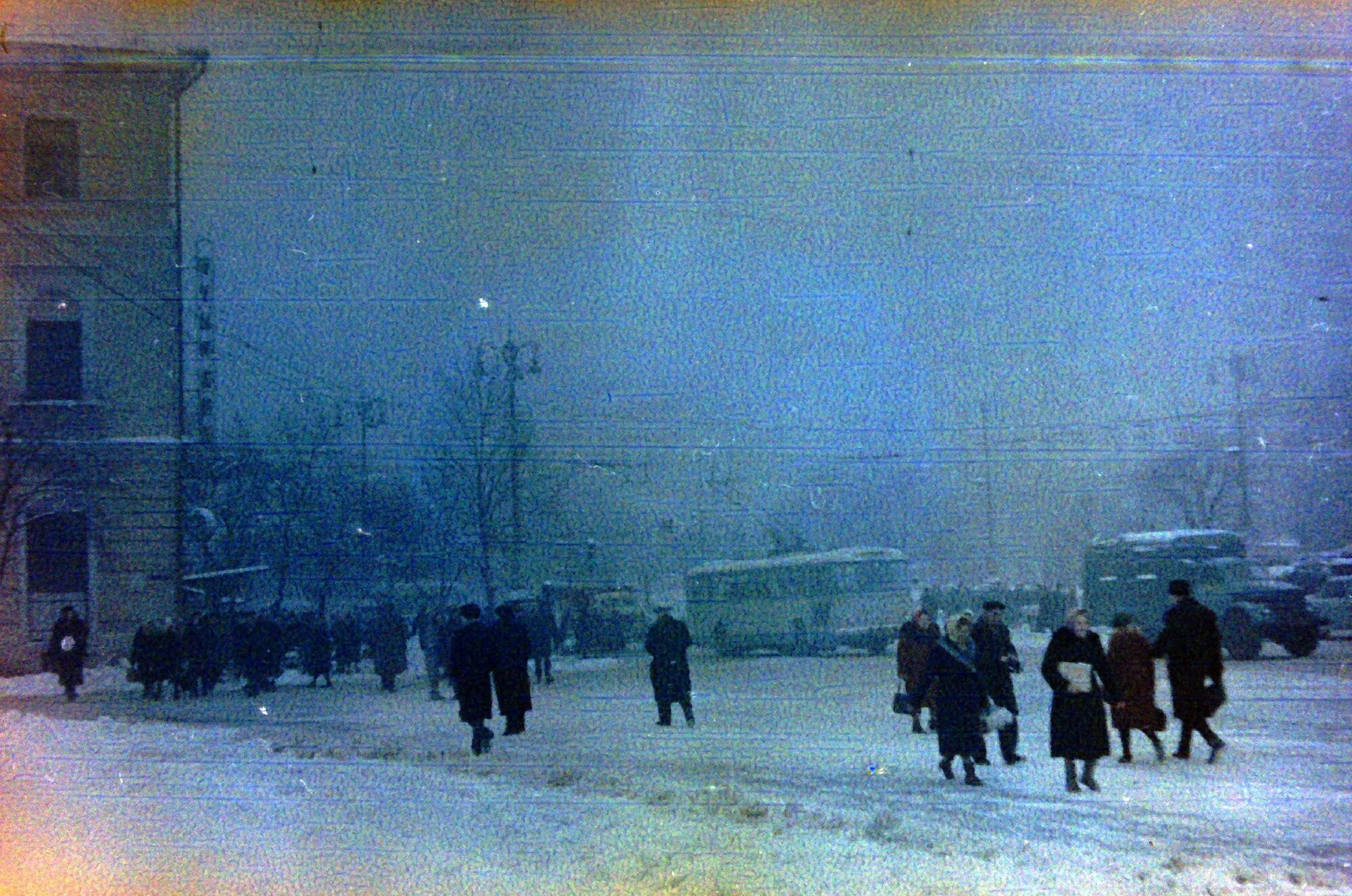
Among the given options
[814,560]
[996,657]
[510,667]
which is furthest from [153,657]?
[996,657]

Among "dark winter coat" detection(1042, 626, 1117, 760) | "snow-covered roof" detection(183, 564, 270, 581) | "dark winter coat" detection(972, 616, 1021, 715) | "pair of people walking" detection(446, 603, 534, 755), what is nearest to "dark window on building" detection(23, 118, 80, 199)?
"snow-covered roof" detection(183, 564, 270, 581)

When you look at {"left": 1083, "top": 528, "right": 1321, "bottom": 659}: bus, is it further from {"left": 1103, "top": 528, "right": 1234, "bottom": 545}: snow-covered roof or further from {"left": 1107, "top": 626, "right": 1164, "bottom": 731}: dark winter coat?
{"left": 1107, "top": 626, "right": 1164, "bottom": 731}: dark winter coat

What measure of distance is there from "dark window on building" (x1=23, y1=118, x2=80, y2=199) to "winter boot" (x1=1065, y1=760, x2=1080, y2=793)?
25.0 ft

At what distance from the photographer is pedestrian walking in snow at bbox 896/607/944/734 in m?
7.98

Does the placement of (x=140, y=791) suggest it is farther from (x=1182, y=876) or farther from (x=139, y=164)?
(x=1182, y=876)

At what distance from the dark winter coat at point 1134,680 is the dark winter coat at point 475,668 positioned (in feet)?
12.8

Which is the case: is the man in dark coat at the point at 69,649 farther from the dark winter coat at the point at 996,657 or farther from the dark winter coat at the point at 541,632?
the dark winter coat at the point at 996,657

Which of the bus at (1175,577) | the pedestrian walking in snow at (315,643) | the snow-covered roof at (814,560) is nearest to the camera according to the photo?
the bus at (1175,577)

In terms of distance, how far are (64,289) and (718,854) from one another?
6.10 meters

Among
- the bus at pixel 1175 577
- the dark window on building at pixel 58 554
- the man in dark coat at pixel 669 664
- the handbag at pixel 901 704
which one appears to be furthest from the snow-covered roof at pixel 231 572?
the bus at pixel 1175 577

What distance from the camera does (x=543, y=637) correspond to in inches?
362

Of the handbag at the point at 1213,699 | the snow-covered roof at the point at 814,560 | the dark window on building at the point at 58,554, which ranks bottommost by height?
the handbag at the point at 1213,699

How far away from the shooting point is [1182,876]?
5863 millimetres

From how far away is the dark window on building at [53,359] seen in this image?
8.73m
